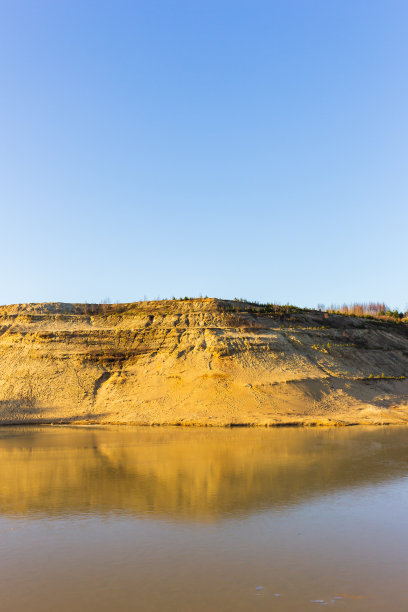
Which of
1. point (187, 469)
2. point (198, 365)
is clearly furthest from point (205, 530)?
point (198, 365)

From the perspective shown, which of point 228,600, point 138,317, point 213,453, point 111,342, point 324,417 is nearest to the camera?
point 228,600

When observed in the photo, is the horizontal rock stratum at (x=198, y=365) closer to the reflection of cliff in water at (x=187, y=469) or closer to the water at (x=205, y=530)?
the reflection of cliff in water at (x=187, y=469)

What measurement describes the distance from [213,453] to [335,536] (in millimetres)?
9827

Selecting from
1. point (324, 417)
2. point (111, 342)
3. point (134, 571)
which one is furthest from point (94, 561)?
point (111, 342)

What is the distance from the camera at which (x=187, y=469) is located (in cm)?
1597

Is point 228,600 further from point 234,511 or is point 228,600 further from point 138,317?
point 138,317

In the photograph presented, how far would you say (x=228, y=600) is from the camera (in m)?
6.87

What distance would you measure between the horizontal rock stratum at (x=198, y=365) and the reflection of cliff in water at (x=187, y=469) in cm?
596

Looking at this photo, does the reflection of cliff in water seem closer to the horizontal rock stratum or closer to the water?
the water

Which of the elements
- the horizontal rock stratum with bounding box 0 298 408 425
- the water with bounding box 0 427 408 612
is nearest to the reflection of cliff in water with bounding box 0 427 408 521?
the water with bounding box 0 427 408 612

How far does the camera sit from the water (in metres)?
7.09

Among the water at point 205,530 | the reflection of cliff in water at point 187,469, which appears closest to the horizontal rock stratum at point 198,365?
the reflection of cliff in water at point 187,469

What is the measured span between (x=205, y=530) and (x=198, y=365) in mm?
25730

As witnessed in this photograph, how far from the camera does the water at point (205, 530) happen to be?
7.09 metres
